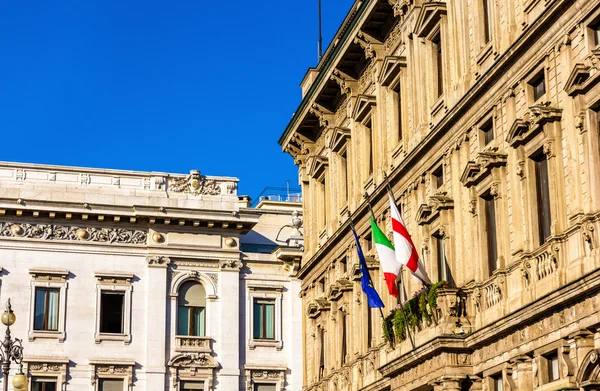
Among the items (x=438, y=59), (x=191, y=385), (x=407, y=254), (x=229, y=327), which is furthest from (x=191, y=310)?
(x=407, y=254)

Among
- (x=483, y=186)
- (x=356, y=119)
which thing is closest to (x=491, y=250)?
(x=483, y=186)

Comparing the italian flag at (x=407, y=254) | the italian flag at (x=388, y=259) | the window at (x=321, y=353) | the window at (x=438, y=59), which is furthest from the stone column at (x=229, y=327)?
the italian flag at (x=407, y=254)

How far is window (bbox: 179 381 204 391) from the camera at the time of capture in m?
53.2

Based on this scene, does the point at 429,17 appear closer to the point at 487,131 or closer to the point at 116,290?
the point at 487,131

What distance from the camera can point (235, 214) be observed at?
5547 centimetres

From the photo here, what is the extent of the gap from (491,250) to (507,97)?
3.70 meters

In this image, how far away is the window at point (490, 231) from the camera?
27906mm

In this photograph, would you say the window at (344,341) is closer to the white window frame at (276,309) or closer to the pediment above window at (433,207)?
the pediment above window at (433,207)

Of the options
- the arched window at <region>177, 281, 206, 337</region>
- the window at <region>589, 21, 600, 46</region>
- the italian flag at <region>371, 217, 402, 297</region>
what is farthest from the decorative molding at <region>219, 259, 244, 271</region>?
the window at <region>589, 21, 600, 46</region>

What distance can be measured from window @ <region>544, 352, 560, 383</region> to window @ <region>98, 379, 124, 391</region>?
103ft

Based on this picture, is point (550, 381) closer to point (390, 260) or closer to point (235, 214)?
point (390, 260)

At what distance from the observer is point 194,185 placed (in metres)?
55.9

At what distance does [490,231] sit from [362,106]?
11.4 metres

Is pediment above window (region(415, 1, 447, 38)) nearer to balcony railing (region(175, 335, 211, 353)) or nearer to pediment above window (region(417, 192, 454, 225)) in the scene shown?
pediment above window (region(417, 192, 454, 225))
